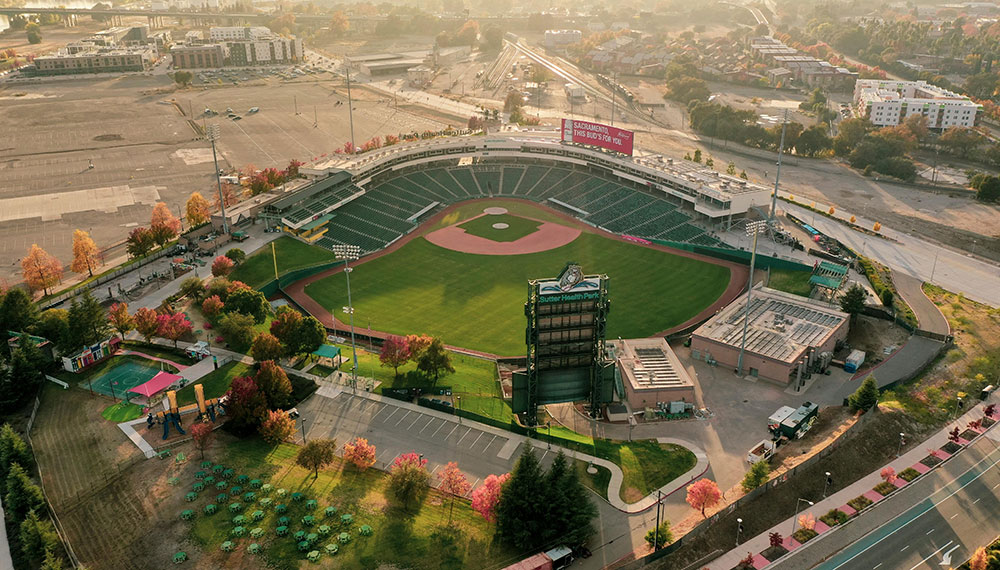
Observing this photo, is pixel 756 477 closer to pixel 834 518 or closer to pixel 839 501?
pixel 834 518

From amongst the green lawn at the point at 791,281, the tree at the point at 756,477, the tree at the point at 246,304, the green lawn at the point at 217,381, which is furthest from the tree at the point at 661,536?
the green lawn at the point at 791,281

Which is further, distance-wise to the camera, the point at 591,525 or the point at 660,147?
the point at 660,147

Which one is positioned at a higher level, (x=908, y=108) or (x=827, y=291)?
(x=908, y=108)

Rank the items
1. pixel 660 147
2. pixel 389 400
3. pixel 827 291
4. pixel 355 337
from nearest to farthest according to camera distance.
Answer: pixel 389 400 → pixel 355 337 → pixel 827 291 → pixel 660 147

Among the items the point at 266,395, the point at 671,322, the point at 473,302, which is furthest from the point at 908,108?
the point at 266,395

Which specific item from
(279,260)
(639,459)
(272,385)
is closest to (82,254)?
(279,260)

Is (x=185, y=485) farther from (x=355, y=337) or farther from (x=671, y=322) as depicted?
(x=671, y=322)

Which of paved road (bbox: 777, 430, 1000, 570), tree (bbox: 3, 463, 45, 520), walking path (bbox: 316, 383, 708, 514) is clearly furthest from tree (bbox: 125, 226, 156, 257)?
paved road (bbox: 777, 430, 1000, 570)
